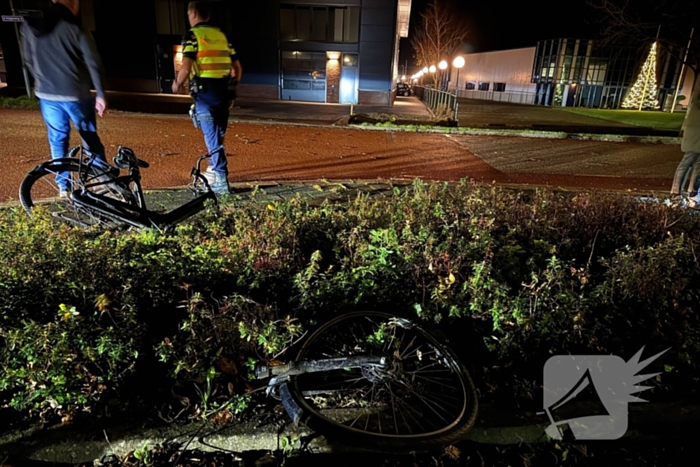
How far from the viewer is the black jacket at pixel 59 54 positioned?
5000 millimetres

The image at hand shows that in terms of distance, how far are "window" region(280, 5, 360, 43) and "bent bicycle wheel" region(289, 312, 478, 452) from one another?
82.7 feet

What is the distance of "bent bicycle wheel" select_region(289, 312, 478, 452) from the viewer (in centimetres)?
223

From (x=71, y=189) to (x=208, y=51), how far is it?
222cm

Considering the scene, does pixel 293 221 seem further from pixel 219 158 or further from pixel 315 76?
pixel 315 76

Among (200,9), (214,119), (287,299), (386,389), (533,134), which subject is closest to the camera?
(386,389)

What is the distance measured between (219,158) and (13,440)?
13.3ft

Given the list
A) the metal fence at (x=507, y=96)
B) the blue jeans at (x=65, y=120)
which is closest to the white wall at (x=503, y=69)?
the metal fence at (x=507, y=96)

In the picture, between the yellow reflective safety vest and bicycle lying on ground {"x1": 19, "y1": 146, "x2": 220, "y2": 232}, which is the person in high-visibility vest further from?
bicycle lying on ground {"x1": 19, "y1": 146, "x2": 220, "y2": 232}

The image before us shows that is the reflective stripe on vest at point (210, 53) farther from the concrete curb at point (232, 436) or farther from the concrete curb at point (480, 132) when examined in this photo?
the concrete curb at point (480, 132)

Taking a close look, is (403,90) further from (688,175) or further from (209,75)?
(209,75)

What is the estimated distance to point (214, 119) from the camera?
5.77m

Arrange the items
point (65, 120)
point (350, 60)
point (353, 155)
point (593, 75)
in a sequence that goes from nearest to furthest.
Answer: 1. point (65, 120)
2. point (353, 155)
3. point (350, 60)
4. point (593, 75)

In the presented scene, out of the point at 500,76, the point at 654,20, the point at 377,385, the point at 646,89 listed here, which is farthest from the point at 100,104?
the point at 500,76

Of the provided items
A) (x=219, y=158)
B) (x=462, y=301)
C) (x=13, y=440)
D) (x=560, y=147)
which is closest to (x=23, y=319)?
(x=13, y=440)
